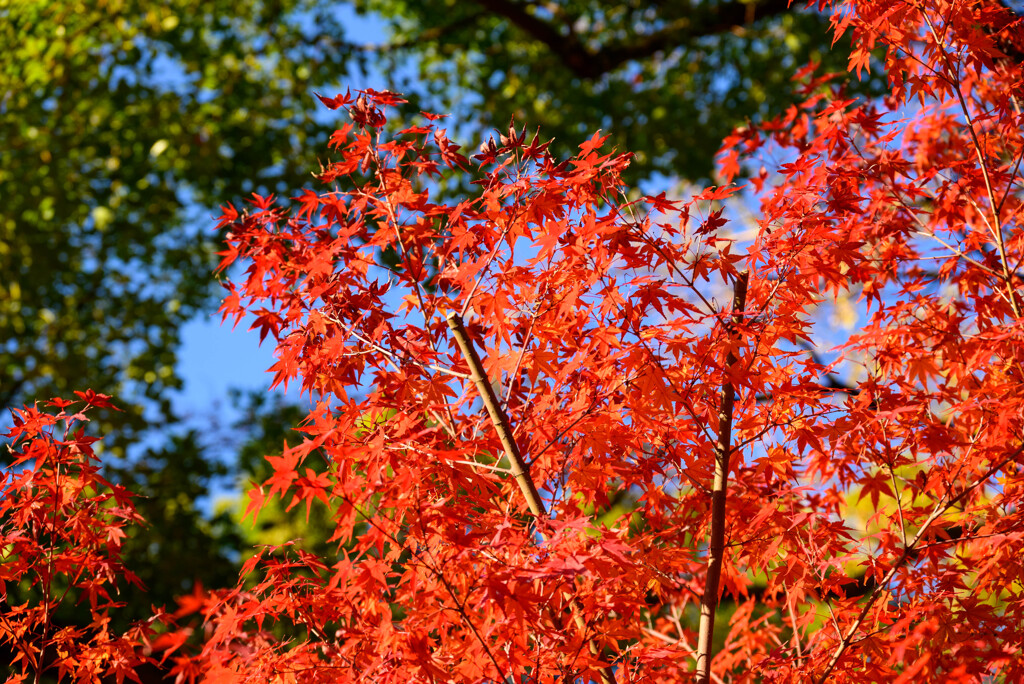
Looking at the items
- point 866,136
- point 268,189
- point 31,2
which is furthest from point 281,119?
point 866,136

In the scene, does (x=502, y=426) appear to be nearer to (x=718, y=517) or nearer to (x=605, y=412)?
(x=605, y=412)

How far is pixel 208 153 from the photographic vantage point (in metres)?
6.72

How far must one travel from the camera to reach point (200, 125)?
6.99 m

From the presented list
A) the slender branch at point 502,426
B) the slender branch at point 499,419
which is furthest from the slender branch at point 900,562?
the slender branch at point 499,419

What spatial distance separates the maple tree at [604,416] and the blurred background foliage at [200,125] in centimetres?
443

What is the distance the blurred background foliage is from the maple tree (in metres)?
4.43

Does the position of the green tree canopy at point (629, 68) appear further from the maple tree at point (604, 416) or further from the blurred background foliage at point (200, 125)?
the maple tree at point (604, 416)

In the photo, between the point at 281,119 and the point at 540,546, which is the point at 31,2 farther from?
the point at 540,546

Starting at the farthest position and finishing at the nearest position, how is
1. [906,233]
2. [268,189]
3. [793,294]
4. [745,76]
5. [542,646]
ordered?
[745,76] < [268,189] < [906,233] < [793,294] < [542,646]

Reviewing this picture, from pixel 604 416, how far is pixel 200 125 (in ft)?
20.4

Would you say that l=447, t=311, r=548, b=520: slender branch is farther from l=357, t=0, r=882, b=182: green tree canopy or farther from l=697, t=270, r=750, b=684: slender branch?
l=357, t=0, r=882, b=182: green tree canopy

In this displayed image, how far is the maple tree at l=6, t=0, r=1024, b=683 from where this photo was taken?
1951 mm

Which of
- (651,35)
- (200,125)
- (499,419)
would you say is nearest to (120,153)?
(200,125)

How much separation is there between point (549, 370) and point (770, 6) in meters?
5.90
